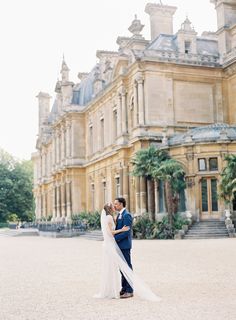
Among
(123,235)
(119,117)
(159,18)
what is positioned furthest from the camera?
(159,18)

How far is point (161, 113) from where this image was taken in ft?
101

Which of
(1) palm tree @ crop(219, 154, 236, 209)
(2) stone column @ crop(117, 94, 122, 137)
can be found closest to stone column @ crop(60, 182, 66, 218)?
(2) stone column @ crop(117, 94, 122, 137)

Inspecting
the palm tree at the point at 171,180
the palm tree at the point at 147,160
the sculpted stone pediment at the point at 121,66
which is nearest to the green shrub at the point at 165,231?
the palm tree at the point at 171,180

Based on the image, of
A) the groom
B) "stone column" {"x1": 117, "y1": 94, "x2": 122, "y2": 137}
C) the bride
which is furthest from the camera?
"stone column" {"x1": 117, "y1": 94, "x2": 122, "y2": 137}

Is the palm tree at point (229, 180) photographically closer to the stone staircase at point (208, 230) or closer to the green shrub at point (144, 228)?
the stone staircase at point (208, 230)

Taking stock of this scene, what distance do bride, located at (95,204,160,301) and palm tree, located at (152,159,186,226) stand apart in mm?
16733

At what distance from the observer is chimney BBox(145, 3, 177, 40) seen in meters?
38.1

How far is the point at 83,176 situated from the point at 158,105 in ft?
49.2

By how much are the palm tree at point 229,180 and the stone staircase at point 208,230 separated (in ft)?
4.41

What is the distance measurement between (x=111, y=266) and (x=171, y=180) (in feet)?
58.0

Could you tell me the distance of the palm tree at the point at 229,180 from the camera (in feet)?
77.4

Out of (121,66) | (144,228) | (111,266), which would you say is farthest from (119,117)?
(111,266)

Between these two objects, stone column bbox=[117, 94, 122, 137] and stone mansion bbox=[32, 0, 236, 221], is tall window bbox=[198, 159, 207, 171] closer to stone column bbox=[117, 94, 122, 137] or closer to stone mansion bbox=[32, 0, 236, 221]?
stone mansion bbox=[32, 0, 236, 221]

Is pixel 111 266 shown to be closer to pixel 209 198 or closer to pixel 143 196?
pixel 209 198
